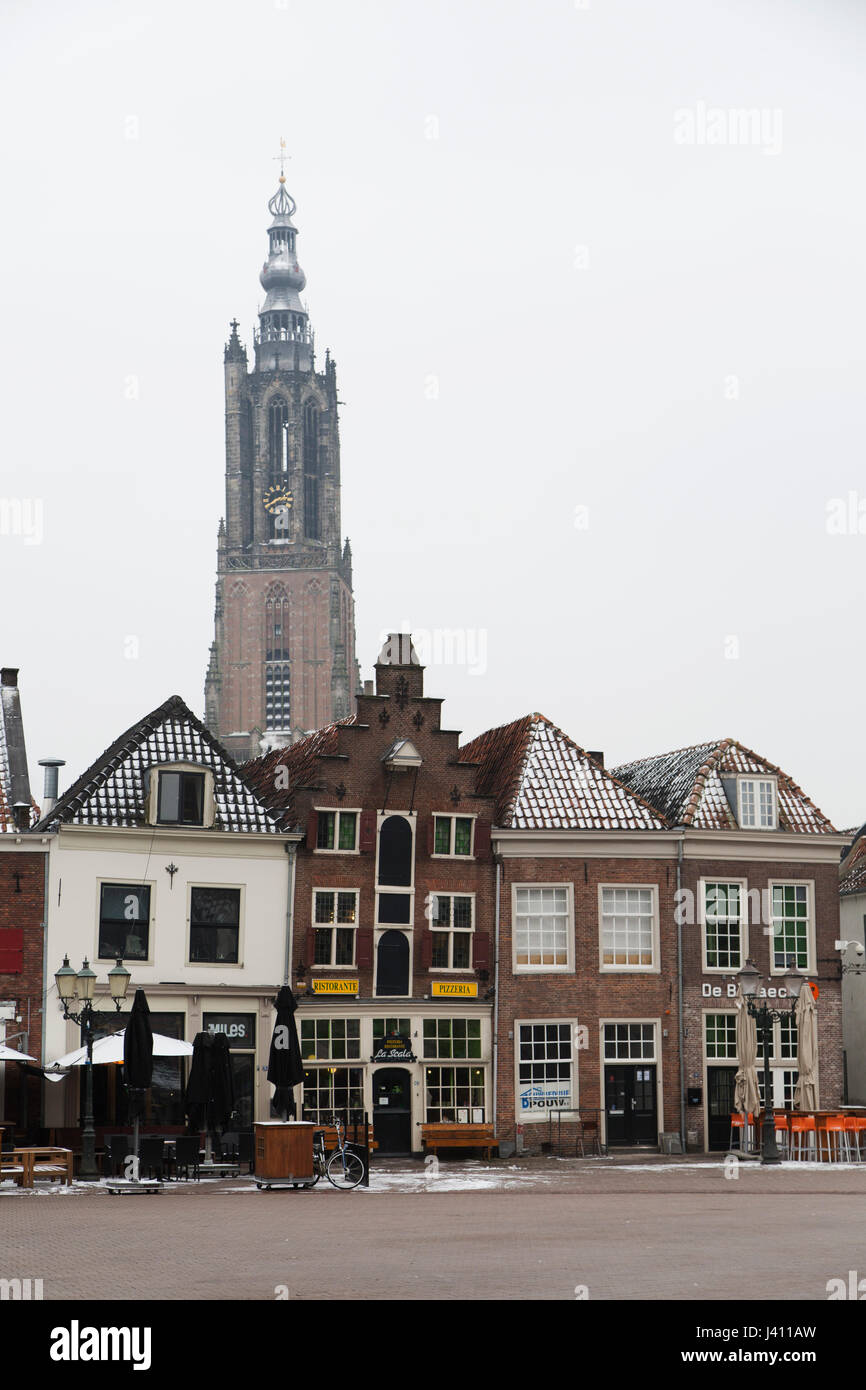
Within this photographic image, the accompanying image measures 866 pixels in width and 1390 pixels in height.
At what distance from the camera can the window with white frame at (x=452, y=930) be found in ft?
129

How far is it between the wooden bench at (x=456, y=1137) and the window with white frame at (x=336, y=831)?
6.51 meters

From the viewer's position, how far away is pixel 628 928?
40219mm

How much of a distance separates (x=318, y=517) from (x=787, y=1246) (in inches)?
4912

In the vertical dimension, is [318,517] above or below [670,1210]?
above

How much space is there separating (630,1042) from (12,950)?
1415 centimetres

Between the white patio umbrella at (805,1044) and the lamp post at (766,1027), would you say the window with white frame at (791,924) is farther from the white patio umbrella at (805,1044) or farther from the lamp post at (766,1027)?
the lamp post at (766,1027)

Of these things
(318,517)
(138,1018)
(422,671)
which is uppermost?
(318,517)

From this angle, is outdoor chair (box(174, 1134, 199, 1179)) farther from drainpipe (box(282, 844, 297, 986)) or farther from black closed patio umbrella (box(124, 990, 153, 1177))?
drainpipe (box(282, 844, 297, 986))

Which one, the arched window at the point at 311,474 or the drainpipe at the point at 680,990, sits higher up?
the arched window at the point at 311,474

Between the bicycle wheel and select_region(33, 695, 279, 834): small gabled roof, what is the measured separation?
1146 cm

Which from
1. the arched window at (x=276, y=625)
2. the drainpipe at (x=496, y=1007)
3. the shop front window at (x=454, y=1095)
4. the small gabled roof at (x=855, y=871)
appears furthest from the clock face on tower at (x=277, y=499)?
the shop front window at (x=454, y=1095)
